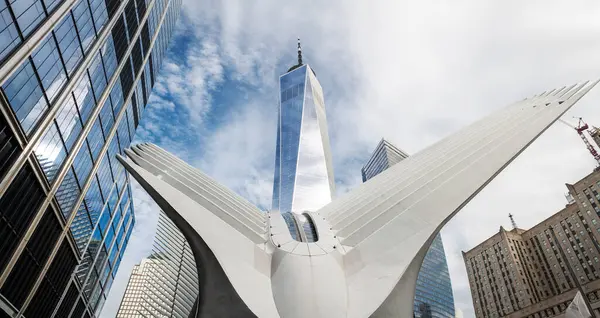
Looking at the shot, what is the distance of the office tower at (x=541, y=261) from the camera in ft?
255

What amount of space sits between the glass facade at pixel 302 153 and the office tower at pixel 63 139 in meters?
28.5

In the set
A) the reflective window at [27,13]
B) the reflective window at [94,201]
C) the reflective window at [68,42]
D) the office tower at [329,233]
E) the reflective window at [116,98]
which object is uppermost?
the reflective window at [116,98]

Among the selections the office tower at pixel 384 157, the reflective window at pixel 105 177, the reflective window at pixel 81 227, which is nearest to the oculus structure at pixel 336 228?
the reflective window at pixel 81 227

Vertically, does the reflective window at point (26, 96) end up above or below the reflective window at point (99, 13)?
below

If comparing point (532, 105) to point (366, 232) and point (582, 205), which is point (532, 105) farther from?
point (582, 205)

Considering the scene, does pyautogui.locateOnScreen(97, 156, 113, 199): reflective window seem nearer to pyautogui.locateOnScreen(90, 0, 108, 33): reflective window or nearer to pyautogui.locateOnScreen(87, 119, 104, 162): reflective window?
pyautogui.locateOnScreen(87, 119, 104, 162): reflective window

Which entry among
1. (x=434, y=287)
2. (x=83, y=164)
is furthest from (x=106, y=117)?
(x=434, y=287)

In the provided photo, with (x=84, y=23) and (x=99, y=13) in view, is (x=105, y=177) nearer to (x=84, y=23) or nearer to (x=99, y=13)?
(x=99, y=13)

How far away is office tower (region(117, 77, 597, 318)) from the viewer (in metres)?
13.2

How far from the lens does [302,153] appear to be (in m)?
74.9

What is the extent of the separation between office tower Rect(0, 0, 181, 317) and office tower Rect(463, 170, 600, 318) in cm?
8166

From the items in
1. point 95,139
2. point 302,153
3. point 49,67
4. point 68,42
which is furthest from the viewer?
point 302,153

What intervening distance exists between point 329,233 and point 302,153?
189ft

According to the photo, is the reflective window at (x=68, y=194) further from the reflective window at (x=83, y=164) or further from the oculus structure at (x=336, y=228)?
the oculus structure at (x=336, y=228)
